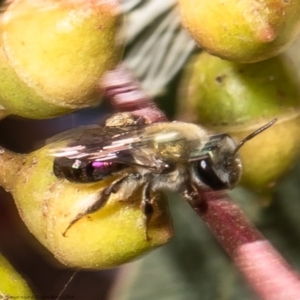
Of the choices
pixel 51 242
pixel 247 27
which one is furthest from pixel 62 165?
pixel 247 27

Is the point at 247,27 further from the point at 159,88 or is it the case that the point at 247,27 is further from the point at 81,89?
the point at 159,88

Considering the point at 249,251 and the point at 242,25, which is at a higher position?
the point at 242,25

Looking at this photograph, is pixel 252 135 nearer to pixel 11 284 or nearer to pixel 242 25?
pixel 242 25

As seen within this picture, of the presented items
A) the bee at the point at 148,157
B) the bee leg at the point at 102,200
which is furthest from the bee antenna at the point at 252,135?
the bee leg at the point at 102,200

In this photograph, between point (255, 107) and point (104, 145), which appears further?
point (255, 107)

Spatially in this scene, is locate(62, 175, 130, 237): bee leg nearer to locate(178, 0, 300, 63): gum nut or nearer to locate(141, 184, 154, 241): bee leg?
locate(141, 184, 154, 241): bee leg

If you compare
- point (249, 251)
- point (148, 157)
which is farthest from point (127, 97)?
point (249, 251)
